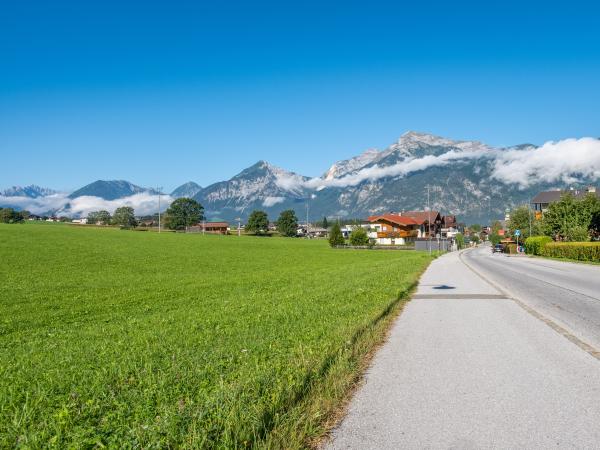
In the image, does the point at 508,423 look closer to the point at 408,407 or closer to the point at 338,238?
the point at 408,407

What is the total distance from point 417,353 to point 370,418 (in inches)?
123

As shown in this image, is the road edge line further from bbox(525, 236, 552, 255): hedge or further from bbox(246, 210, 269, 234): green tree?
bbox(246, 210, 269, 234): green tree

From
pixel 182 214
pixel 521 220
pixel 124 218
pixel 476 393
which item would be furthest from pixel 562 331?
pixel 124 218

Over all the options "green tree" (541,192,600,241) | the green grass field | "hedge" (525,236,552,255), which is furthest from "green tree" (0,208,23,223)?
the green grass field

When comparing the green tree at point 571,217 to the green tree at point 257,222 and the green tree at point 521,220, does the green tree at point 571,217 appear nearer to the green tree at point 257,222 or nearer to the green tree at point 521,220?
the green tree at point 521,220

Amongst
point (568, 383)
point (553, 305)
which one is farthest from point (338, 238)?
point (568, 383)

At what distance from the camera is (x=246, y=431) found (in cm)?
407

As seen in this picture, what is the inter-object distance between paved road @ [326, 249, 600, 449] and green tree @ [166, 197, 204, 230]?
164548 millimetres

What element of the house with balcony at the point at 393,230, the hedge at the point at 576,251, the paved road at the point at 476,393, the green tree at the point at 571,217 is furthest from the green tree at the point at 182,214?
the paved road at the point at 476,393

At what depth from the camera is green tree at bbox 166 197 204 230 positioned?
168 meters

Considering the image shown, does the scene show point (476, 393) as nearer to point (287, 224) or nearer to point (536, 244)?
point (536, 244)

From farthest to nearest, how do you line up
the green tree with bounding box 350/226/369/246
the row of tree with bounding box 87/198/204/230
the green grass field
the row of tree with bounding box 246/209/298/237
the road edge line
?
1. the row of tree with bounding box 87/198/204/230
2. the row of tree with bounding box 246/209/298/237
3. the green tree with bounding box 350/226/369/246
4. the road edge line
5. the green grass field

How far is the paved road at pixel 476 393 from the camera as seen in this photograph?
167 inches

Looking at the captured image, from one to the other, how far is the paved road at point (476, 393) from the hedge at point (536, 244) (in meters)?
56.8
